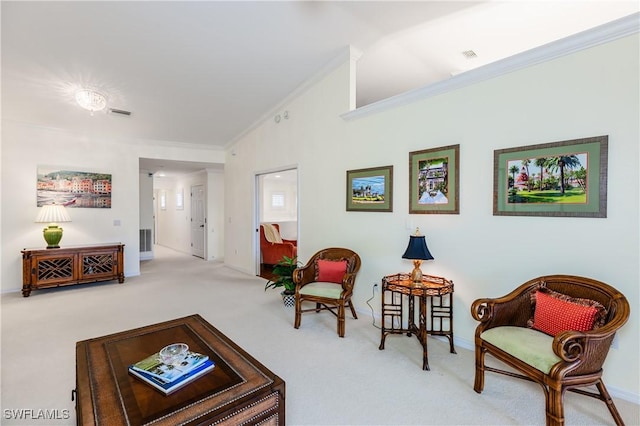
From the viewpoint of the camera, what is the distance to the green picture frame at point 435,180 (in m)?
2.95

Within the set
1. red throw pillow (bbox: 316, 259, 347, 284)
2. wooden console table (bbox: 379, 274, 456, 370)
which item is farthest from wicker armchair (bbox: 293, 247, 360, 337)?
wooden console table (bbox: 379, 274, 456, 370)

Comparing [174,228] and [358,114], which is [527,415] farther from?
[174,228]

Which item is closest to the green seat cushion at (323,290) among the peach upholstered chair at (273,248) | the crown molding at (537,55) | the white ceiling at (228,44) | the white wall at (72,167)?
the crown molding at (537,55)

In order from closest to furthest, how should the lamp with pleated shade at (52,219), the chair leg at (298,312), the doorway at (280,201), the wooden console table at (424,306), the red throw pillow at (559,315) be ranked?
1. the red throw pillow at (559,315)
2. the wooden console table at (424,306)
3. the chair leg at (298,312)
4. the lamp with pleated shade at (52,219)
5. the doorway at (280,201)

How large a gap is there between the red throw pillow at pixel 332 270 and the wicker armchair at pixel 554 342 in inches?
62.7

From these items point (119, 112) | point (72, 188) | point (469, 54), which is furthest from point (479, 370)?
point (72, 188)

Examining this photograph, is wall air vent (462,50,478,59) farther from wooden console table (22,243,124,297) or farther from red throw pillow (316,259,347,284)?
wooden console table (22,243,124,297)

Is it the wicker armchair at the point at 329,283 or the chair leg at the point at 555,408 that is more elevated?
the wicker armchair at the point at 329,283

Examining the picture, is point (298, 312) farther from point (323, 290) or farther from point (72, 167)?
point (72, 167)

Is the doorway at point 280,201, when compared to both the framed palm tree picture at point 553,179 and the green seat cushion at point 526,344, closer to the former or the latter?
the framed palm tree picture at point 553,179

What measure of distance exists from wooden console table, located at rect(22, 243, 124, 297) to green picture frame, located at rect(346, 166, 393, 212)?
423 cm

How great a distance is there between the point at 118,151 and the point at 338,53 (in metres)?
4.54

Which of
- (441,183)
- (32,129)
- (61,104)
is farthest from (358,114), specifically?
(32,129)

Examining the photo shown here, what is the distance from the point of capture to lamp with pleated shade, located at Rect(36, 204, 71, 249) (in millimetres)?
4684
